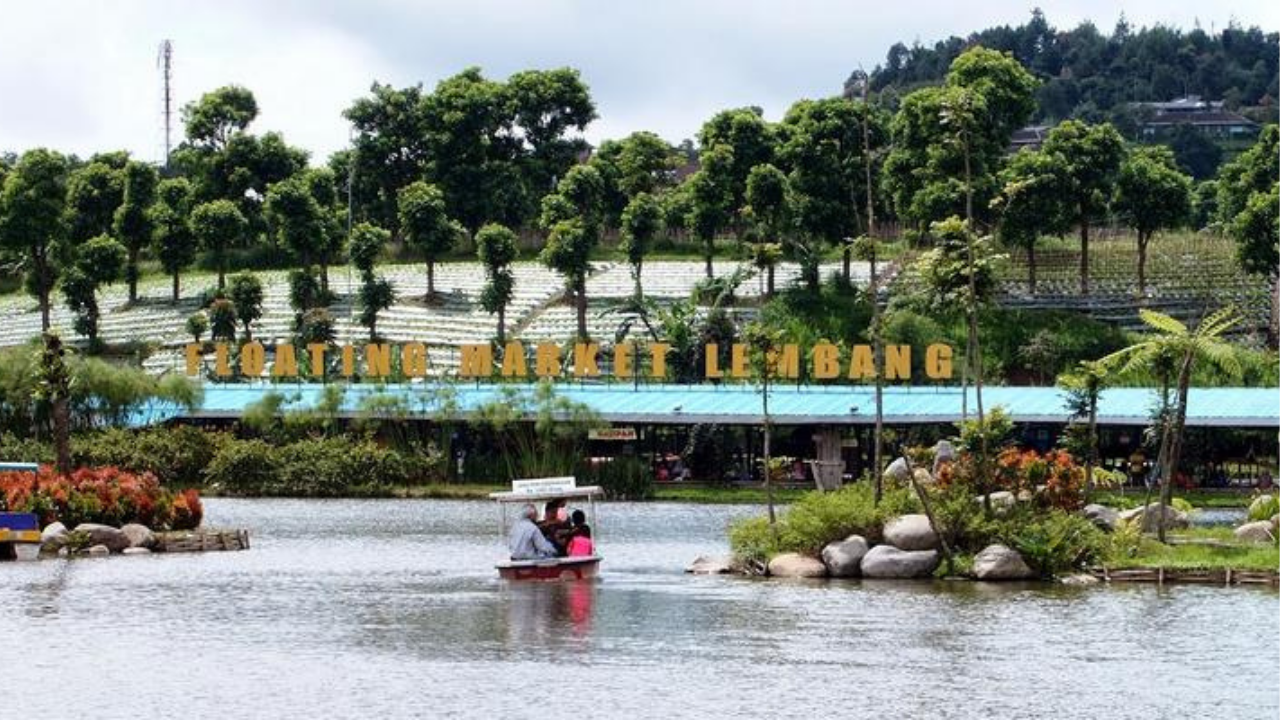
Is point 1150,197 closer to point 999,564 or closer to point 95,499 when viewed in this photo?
point 95,499

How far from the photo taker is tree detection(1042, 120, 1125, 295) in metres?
133

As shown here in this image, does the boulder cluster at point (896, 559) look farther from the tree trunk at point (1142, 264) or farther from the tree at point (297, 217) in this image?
the tree at point (297, 217)

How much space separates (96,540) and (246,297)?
6962 cm

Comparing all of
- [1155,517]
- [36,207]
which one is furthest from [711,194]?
[1155,517]

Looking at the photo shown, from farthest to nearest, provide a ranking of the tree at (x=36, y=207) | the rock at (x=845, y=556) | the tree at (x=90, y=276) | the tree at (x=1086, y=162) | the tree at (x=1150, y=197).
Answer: the tree at (x=90, y=276) < the tree at (x=36, y=207) < the tree at (x=1086, y=162) < the tree at (x=1150, y=197) < the rock at (x=845, y=556)

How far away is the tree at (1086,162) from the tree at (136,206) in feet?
178

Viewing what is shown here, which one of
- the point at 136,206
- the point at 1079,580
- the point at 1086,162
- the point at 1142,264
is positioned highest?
the point at 1086,162

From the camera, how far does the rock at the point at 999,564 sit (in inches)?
2176

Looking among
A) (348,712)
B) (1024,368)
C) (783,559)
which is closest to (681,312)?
(1024,368)

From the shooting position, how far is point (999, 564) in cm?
5525

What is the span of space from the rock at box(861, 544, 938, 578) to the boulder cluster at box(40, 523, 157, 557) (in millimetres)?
20392

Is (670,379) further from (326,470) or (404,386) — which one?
(326,470)

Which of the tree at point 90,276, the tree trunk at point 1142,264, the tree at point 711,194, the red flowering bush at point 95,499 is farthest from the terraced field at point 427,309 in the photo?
the red flowering bush at point 95,499

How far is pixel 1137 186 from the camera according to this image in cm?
13162
